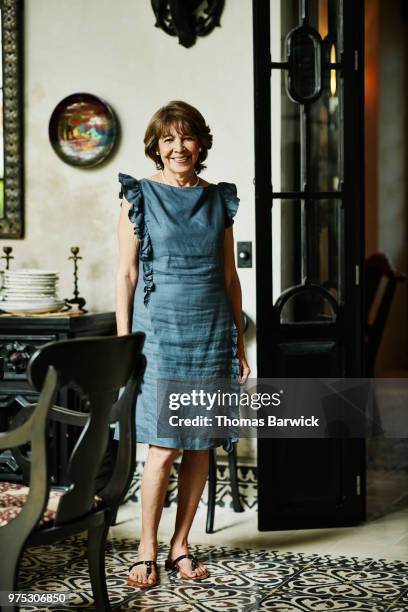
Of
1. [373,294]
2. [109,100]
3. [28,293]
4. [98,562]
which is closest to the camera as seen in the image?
[98,562]

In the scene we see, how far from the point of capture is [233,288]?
3.51 m

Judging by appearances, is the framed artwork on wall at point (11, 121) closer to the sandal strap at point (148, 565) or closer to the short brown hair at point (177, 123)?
the short brown hair at point (177, 123)

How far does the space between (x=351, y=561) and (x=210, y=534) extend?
0.66 meters

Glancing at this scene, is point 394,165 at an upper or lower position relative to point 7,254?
upper

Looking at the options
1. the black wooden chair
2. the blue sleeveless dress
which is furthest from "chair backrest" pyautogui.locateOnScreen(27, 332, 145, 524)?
the blue sleeveless dress

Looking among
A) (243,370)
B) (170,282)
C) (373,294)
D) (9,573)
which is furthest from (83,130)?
(373,294)

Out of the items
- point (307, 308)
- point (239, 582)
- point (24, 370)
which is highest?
point (307, 308)

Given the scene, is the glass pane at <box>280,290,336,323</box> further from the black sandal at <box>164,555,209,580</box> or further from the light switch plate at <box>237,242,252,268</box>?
the black sandal at <box>164,555,209,580</box>

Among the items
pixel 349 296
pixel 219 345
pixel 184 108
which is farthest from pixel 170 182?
pixel 349 296

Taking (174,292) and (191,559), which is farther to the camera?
(191,559)

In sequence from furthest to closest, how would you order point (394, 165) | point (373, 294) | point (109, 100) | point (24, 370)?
point (394, 165) → point (373, 294) → point (109, 100) → point (24, 370)

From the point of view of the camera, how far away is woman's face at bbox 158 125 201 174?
327 cm

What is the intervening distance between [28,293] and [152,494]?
1.18 metres

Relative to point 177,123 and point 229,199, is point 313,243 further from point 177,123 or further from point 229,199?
point 177,123
